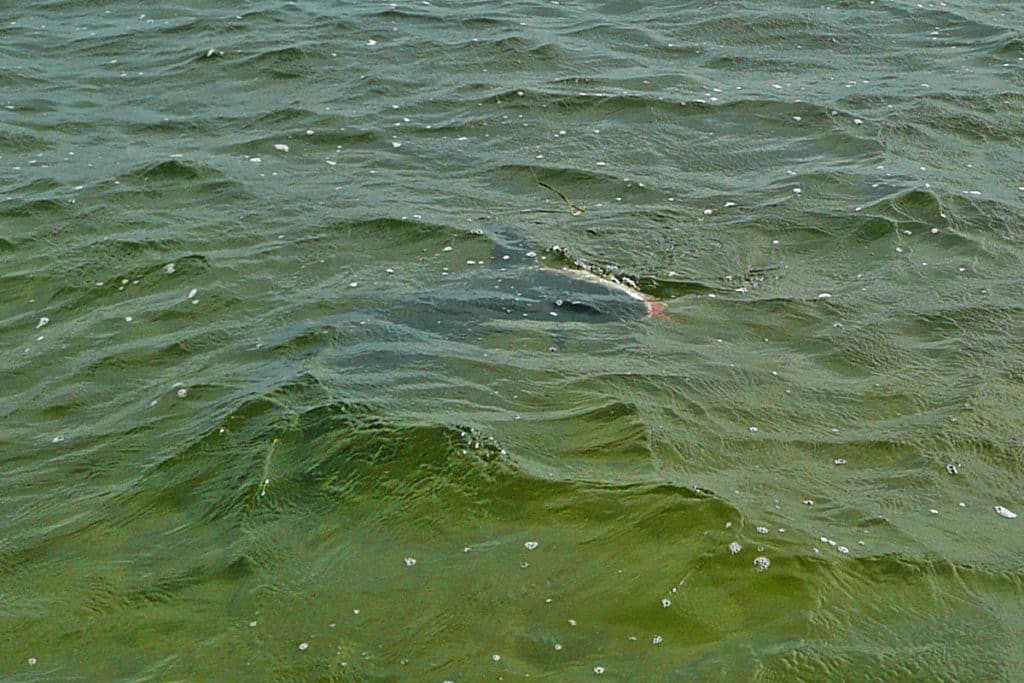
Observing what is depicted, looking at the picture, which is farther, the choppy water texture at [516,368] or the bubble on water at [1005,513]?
the bubble on water at [1005,513]

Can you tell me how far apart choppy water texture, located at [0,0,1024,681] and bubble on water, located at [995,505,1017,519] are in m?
0.04

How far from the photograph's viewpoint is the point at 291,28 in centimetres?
1317

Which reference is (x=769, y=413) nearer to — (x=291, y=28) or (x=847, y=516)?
(x=847, y=516)

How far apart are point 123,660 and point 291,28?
9619mm

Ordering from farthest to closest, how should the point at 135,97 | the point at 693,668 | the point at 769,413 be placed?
the point at 135,97 < the point at 769,413 < the point at 693,668

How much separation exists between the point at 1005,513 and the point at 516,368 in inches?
104

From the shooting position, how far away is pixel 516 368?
6.73 meters

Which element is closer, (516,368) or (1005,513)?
(1005,513)

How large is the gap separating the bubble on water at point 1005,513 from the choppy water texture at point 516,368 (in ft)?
0.14

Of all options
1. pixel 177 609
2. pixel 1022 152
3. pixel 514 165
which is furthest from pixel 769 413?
pixel 1022 152

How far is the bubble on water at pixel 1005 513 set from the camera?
5.47 m

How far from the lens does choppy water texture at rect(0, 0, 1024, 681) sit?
4953 millimetres

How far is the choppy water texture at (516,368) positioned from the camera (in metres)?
4.95

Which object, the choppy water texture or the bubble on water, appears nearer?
the choppy water texture
